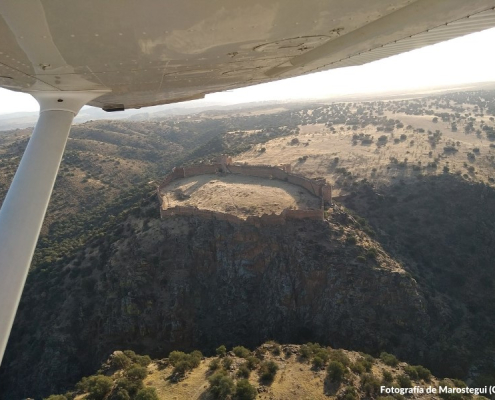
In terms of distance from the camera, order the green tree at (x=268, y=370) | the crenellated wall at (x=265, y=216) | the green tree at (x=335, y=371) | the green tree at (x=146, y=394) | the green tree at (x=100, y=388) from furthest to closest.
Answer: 1. the crenellated wall at (x=265, y=216)
2. the green tree at (x=268, y=370)
3. the green tree at (x=335, y=371)
4. the green tree at (x=100, y=388)
5. the green tree at (x=146, y=394)

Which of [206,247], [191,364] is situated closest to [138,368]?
[191,364]

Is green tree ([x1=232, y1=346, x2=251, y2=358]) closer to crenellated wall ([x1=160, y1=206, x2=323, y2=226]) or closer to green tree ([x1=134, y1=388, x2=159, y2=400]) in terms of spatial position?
green tree ([x1=134, y1=388, x2=159, y2=400])

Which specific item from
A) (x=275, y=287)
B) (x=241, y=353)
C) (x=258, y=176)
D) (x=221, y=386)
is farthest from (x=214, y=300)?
(x=258, y=176)

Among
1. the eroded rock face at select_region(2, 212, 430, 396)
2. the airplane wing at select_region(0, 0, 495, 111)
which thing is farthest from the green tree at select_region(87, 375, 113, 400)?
the airplane wing at select_region(0, 0, 495, 111)

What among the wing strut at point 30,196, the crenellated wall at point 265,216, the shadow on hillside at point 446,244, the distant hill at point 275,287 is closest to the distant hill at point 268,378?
the distant hill at point 275,287

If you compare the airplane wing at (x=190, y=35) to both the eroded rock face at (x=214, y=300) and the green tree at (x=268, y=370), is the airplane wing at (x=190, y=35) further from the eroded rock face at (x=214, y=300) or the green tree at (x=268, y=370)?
the eroded rock face at (x=214, y=300)

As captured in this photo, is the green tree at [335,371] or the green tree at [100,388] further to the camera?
the green tree at [335,371]

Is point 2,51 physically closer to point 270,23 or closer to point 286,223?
point 270,23
